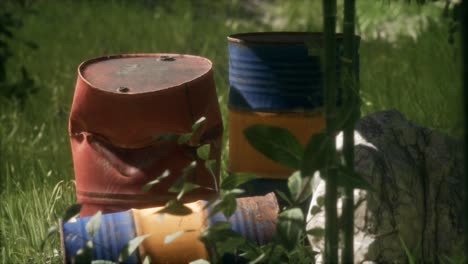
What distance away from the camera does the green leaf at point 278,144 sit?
1.91 meters

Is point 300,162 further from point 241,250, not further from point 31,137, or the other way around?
point 31,137

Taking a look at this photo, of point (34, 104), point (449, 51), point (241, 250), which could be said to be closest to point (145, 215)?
point (241, 250)

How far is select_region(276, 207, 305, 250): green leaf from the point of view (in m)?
1.90

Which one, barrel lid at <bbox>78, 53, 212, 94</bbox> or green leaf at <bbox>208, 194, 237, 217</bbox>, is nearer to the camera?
green leaf at <bbox>208, 194, 237, 217</bbox>

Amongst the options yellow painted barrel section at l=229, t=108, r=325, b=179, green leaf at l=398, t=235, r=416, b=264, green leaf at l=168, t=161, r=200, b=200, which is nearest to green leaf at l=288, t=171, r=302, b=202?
green leaf at l=168, t=161, r=200, b=200

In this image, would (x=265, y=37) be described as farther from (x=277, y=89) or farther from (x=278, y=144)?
(x=278, y=144)

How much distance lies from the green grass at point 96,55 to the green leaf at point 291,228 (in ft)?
2.38

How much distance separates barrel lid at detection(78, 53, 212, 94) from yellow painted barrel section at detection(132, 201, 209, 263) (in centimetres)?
42

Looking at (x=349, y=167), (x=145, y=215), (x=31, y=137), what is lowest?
Answer: (x=31, y=137)

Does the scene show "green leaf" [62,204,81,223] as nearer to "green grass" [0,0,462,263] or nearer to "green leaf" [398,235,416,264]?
"green grass" [0,0,462,263]

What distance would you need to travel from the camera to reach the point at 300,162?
6.04 feet

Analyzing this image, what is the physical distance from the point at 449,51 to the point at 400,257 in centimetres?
247

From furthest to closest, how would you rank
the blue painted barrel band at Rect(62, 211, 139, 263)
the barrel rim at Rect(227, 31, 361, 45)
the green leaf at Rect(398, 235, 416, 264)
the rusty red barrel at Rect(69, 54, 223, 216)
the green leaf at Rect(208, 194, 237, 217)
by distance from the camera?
the barrel rim at Rect(227, 31, 361, 45) → the rusty red barrel at Rect(69, 54, 223, 216) → the blue painted barrel band at Rect(62, 211, 139, 263) → the green leaf at Rect(398, 235, 416, 264) → the green leaf at Rect(208, 194, 237, 217)

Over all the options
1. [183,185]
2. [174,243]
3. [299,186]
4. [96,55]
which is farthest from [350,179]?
[96,55]
